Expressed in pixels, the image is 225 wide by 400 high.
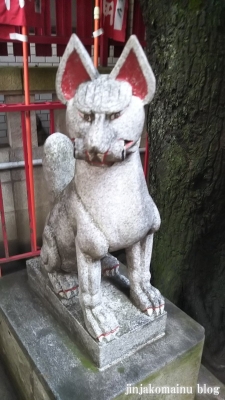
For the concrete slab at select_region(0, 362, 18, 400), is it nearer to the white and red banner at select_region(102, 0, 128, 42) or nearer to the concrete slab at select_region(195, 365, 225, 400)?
the concrete slab at select_region(195, 365, 225, 400)

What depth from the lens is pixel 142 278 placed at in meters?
1.22

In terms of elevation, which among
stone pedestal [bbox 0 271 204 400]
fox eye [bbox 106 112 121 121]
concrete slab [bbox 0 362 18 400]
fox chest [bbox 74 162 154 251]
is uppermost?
fox eye [bbox 106 112 121 121]

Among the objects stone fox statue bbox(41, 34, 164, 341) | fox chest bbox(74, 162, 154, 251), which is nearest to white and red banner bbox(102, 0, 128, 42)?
stone fox statue bbox(41, 34, 164, 341)

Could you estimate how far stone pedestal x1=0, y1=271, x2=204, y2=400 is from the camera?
1.08m

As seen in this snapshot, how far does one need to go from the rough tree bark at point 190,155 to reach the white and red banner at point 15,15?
1.71ft

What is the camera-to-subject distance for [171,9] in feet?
4.49

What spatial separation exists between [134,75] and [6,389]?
1375 millimetres

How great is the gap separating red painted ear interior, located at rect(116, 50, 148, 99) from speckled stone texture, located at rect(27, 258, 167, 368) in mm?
745

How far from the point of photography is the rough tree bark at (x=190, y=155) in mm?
1350

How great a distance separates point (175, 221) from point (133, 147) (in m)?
0.77

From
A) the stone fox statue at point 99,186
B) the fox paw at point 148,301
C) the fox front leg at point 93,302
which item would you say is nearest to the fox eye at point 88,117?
the stone fox statue at point 99,186

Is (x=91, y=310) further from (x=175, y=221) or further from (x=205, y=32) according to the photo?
(x=205, y=32)

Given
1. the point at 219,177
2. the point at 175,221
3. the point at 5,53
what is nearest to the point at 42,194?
the point at 5,53

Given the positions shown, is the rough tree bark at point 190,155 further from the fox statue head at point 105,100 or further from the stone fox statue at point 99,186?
the fox statue head at point 105,100
